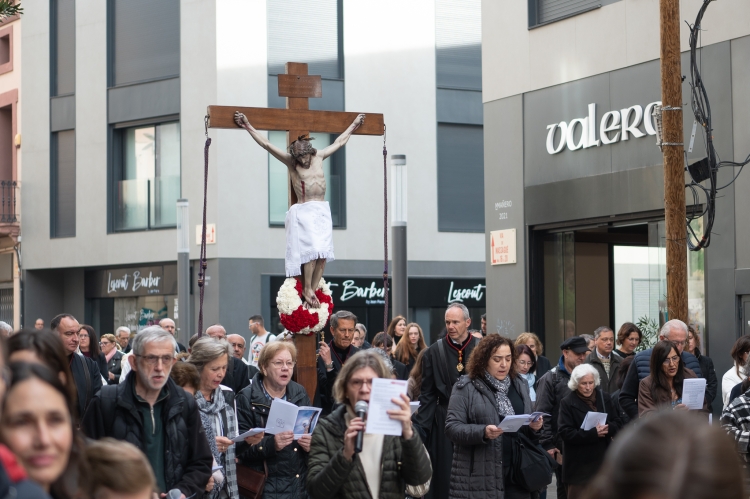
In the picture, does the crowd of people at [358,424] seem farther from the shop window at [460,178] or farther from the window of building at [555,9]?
the shop window at [460,178]

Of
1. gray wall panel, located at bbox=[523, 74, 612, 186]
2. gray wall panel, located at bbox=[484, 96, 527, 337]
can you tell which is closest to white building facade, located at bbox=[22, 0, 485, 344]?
gray wall panel, located at bbox=[484, 96, 527, 337]

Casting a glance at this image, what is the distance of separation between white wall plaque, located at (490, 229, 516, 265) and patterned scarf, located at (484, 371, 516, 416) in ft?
29.4

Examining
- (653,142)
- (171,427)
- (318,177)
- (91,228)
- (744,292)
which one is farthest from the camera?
(91,228)

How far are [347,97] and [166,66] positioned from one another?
419cm

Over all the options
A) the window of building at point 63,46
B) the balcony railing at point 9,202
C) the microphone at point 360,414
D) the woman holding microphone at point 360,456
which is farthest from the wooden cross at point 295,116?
the balcony railing at point 9,202

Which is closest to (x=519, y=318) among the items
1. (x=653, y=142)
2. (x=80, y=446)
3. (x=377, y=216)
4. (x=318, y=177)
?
(x=653, y=142)

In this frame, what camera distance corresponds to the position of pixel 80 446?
3.45 meters

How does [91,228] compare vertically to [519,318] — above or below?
above

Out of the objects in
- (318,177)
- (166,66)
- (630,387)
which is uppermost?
(166,66)

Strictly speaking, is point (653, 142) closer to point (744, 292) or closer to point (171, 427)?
point (744, 292)

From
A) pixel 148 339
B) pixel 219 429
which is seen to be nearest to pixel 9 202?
pixel 219 429

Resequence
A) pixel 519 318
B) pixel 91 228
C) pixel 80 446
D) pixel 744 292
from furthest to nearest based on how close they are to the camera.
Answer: pixel 91 228, pixel 519 318, pixel 744 292, pixel 80 446

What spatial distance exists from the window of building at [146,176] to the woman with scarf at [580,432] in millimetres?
17448

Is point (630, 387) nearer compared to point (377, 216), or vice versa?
point (630, 387)
